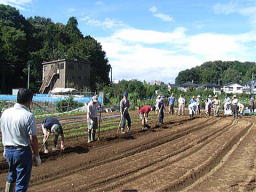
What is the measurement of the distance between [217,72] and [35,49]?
274 ft

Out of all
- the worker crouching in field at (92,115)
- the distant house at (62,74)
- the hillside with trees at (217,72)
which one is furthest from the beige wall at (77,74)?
the hillside with trees at (217,72)

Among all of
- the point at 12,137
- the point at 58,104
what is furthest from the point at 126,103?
the point at 58,104

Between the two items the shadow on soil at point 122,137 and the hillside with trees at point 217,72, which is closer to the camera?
the shadow on soil at point 122,137

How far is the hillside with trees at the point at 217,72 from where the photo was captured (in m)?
119

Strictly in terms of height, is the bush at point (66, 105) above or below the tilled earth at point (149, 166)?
above

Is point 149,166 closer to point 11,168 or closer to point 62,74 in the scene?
point 11,168

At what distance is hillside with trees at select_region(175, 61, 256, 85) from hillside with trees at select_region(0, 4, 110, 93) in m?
65.0

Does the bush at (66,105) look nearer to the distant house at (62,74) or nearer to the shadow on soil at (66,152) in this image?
the shadow on soil at (66,152)

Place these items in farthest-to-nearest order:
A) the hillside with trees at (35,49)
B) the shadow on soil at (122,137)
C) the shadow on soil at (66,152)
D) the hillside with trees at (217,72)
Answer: the hillside with trees at (217,72) < the hillside with trees at (35,49) < the shadow on soil at (122,137) < the shadow on soil at (66,152)

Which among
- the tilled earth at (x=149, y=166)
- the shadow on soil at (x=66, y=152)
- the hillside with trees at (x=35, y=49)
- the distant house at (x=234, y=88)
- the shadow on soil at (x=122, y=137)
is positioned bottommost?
the tilled earth at (x=149, y=166)

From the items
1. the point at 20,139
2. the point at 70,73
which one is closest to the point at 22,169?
the point at 20,139

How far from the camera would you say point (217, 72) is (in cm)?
12638

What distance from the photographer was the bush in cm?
2961

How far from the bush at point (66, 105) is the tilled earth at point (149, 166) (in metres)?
17.2
